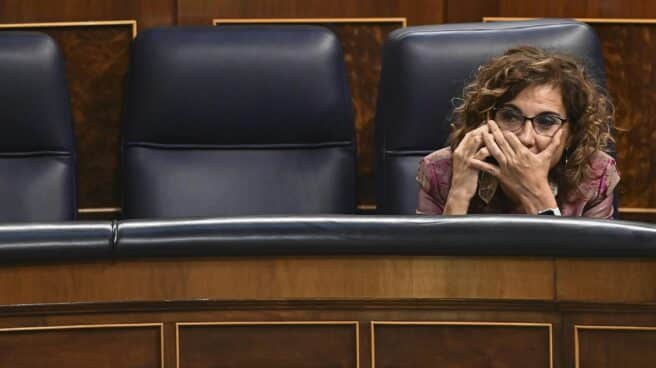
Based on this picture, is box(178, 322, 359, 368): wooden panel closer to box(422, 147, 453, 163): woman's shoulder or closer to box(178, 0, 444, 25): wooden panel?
box(422, 147, 453, 163): woman's shoulder

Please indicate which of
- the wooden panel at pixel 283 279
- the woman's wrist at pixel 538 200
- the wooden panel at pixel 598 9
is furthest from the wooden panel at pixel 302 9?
the wooden panel at pixel 283 279

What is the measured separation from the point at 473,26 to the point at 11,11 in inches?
20.9

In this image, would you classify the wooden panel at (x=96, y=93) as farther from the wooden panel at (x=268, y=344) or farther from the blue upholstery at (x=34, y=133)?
the wooden panel at (x=268, y=344)

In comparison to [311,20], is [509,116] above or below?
below

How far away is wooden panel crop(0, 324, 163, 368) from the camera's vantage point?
60 centimetres

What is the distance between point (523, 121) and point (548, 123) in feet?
0.07

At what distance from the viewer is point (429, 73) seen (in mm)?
1044

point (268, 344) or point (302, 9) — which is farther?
point (302, 9)

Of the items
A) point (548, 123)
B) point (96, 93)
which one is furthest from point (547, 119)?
point (96, 93)

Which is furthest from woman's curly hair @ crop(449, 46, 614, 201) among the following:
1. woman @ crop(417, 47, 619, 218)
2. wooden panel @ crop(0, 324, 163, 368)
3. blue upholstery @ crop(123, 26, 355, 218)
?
wooden panel @ crop(0, 324, 163, 368)

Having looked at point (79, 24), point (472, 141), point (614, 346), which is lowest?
point (614, 346)

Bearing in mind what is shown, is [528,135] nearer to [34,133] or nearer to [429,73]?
[429,73]

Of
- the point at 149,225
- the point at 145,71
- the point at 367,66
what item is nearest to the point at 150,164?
the point at 145,71

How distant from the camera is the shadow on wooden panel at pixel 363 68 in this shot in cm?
126
